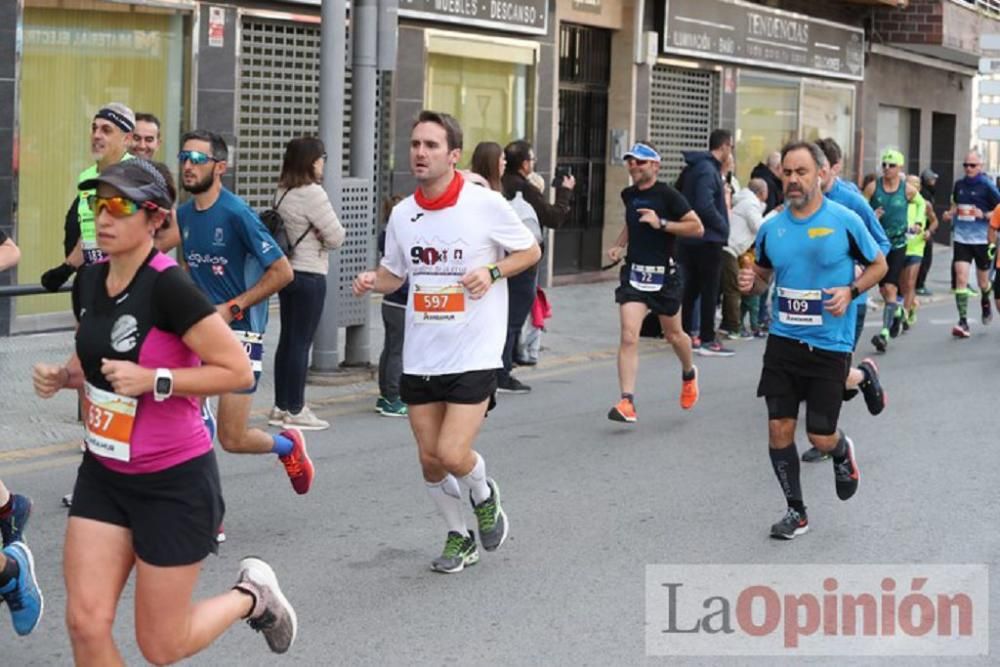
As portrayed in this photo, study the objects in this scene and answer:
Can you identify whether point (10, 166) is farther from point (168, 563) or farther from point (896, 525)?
point (168, 563)

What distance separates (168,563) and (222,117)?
1146 centimetres

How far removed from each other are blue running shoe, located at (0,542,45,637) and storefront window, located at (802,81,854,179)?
2379cm

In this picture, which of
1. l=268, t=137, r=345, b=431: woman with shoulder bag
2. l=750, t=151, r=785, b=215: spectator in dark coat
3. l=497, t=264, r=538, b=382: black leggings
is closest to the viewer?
l=268, t=137, r=345, b=431: woman with shoulder bag

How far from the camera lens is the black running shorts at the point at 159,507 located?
4816 mm

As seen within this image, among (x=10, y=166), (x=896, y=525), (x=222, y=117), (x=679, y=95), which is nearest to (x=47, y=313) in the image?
(x=10, y=166)

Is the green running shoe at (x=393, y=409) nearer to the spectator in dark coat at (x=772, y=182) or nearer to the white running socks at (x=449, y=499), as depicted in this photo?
the white running socks at (x=449, y=499)

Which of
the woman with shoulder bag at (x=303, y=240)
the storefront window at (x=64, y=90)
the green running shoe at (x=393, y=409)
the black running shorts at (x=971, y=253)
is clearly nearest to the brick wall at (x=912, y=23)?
the black running shorts at (x=971, y=253)

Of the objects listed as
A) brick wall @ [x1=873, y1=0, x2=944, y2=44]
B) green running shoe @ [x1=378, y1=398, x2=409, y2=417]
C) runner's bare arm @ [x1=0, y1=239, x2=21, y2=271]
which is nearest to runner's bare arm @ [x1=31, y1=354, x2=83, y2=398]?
runner's bare arm @ [x1=0, y1=239, x2=21, y2=271]

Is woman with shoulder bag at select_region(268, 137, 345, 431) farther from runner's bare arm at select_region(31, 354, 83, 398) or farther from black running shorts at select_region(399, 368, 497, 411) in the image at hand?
runner's bare arm at select_region(31, 354, 83, 398)

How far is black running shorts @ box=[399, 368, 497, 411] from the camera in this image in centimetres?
718

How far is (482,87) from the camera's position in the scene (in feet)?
66.3

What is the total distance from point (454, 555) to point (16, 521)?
1.78 metres

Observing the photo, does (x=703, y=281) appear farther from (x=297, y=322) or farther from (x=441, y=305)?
(x=441, y=305)

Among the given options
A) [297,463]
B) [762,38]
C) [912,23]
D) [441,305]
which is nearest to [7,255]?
[441,305]
